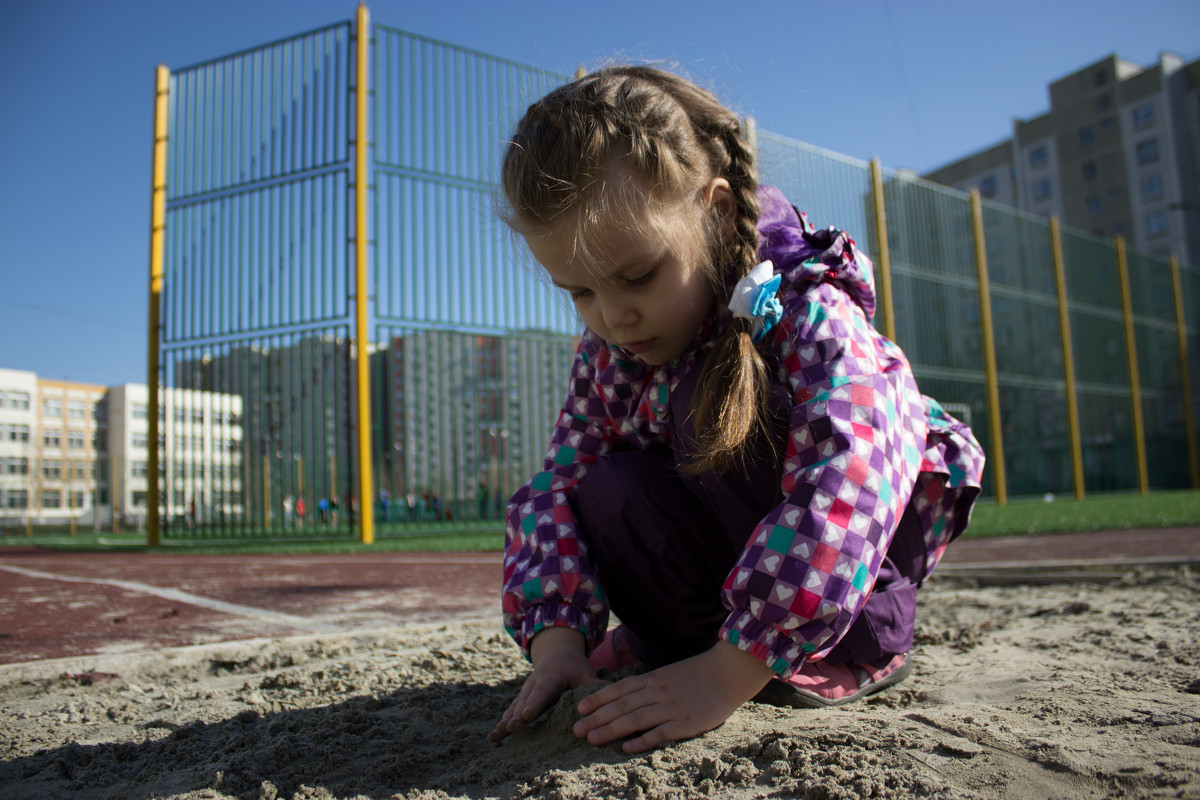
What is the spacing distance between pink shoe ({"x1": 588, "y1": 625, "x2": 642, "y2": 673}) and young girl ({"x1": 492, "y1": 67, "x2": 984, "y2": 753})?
0.16ft

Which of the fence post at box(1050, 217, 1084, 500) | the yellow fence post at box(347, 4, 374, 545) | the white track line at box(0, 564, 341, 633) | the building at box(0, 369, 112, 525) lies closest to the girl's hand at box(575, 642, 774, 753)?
the white track line at box(0, 564, 341, 633)

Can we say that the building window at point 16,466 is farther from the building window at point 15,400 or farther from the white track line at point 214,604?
the white track line at point 214,604

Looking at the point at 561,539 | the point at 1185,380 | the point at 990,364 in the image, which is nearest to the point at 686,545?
the point at 561,539

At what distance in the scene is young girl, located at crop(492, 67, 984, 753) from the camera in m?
0.90

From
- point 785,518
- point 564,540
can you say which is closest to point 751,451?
point 785,518

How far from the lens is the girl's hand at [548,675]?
977 millimetres

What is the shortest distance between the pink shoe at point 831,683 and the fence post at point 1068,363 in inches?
461

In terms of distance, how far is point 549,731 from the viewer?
0.97 metres

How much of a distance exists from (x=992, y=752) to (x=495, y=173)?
1.15 metres

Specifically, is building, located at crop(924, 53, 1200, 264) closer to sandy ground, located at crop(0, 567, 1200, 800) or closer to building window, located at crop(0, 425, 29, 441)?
sandy ground, located at crop(0, 567, 1200, 800)

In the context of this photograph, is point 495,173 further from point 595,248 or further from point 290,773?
point 290,773

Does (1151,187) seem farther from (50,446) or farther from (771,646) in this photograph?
(50,446)

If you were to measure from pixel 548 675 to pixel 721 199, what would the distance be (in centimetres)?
77

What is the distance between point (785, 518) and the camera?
2.99 feet
